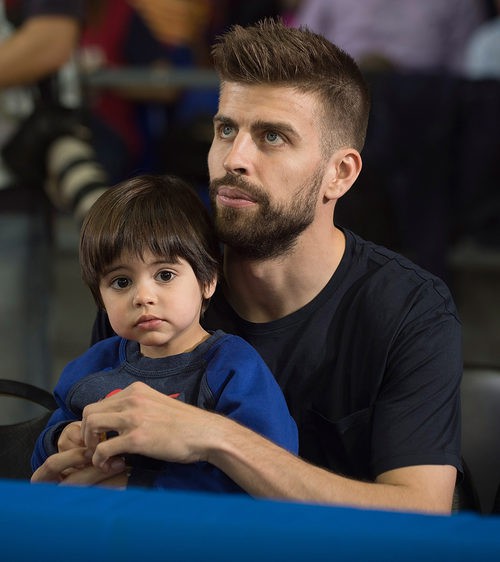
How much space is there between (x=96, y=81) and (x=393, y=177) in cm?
109

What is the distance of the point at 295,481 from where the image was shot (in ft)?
4.55

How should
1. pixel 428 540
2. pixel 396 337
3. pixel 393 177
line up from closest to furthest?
pixel 428 540, pixel 396 337, pixel 393 177


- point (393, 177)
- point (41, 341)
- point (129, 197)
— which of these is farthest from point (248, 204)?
point (393, 177)

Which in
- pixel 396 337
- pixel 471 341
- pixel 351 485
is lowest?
pixel 471 341

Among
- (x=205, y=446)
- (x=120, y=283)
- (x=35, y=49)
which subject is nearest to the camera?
(x=205, y=446)

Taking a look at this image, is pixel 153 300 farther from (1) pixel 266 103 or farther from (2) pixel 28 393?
(2) pixel 28 393

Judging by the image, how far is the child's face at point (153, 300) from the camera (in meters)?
1.40

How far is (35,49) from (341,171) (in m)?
1.62

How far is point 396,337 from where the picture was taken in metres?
1.59

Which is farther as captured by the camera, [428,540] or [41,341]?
[41,341]

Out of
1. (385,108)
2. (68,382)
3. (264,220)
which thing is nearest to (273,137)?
(264,220)

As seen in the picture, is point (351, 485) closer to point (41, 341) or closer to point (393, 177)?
point (41, 341)

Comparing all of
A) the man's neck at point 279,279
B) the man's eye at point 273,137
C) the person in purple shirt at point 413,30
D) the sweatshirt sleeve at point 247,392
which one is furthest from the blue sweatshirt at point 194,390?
the person in purple shirt at point 413,30

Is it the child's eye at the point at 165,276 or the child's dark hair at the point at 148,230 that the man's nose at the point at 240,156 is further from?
the child's eye at the point at 165,276
